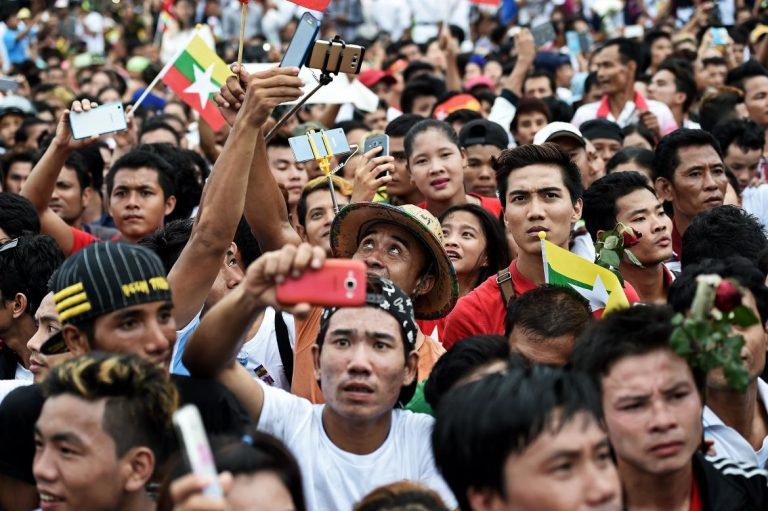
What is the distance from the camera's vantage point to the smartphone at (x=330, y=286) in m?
3.08

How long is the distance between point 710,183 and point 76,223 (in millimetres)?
4122

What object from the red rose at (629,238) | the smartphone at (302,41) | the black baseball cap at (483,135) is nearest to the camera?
the smartphone at (302,41)

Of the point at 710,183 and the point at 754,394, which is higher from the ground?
the point at 710,183

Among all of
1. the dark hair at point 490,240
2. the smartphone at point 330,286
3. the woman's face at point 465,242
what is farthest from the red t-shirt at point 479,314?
the smartphone at point 330,286

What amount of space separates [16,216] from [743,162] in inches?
203

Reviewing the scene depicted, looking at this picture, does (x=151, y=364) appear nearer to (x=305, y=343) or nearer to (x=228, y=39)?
(x=305, y=343)

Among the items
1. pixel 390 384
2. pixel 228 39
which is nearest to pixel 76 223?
pixel 390 384

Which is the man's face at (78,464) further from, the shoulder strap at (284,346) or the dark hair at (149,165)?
the dark hair at (149,165)

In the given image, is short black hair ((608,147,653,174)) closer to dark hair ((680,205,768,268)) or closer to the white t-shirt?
dark hair ((680,205,768,268))

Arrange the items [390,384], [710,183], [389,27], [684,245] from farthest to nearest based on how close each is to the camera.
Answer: [389,27]
[710,183]
[684,245]
[390,384]

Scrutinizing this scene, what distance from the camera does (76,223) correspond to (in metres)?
7.82

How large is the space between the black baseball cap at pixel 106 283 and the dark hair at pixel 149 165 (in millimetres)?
3498

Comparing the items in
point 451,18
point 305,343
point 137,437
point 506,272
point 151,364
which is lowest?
point 137,437

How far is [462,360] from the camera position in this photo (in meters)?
4.00
